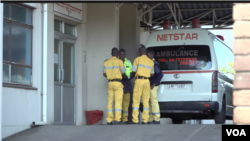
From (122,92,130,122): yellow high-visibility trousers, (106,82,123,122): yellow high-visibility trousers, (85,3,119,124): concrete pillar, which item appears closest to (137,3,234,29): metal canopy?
(85,3,119,124): concrete pillar

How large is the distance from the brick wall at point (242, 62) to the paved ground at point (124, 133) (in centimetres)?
457

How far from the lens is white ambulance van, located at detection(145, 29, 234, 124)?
1038 centimetres

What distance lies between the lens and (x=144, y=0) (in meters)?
3.08

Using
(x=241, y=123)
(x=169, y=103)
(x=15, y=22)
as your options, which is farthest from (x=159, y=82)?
(x=241, y=123)

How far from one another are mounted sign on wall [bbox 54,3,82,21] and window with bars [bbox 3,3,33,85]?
1054mm

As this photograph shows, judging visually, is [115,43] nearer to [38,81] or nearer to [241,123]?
[38,81]

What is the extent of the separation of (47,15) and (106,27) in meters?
2.39

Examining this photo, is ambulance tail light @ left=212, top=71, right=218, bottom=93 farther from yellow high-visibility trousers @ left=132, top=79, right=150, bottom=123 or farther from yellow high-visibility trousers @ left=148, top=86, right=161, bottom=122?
yellow high-visibility trousers @ left=132, top=79, right=150, bottom=123

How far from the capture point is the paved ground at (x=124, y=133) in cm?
827

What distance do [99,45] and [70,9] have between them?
1.41m

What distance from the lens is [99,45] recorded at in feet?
41.5
